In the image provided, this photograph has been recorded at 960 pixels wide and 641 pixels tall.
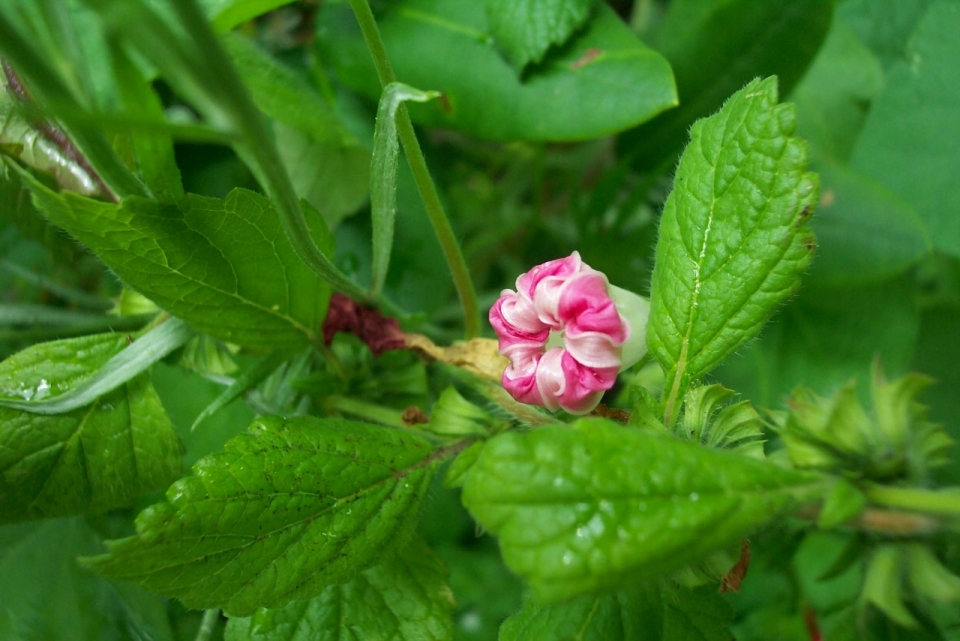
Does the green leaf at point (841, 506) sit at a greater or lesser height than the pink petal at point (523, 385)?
greater

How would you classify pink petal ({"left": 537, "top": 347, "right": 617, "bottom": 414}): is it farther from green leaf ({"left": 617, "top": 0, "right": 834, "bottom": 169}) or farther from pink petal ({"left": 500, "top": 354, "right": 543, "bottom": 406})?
green leaf ({"left": 617, "top": 0, "right": 834, "bottom": 169})

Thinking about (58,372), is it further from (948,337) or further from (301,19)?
(948,337)

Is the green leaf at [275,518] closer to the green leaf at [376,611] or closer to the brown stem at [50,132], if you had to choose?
the green leaf at [376,611]

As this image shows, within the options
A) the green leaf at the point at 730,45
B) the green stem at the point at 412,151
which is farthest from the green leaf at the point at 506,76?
the green stem at the point at 412,151

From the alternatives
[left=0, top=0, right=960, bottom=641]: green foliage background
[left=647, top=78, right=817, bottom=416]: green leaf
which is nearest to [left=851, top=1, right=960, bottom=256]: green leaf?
[left=0, top=0, right=960, bottom=641]: green foliage background

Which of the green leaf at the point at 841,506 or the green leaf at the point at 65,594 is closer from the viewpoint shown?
the green leaf at the point at 841,506

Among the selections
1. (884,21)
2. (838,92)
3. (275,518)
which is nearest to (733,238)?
(275,518)

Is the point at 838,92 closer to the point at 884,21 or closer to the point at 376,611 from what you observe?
the point at 884,21
